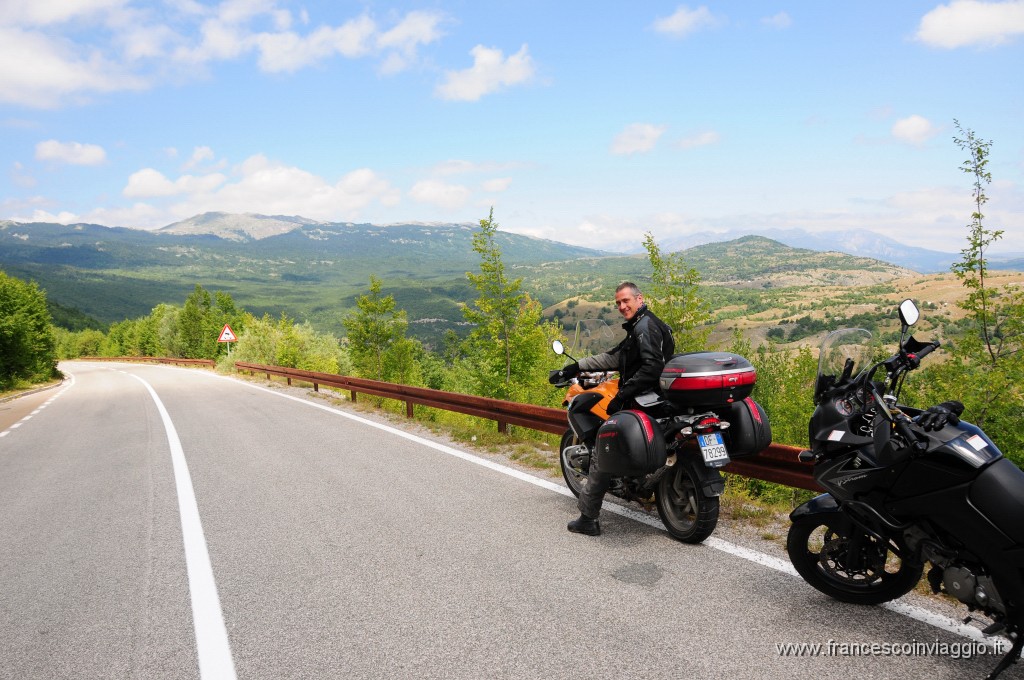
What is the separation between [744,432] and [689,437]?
1.41ft

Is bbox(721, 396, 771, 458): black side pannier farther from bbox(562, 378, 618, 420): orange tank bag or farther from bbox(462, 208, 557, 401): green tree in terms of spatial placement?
bbox(462, 208, 557, 401): green tree

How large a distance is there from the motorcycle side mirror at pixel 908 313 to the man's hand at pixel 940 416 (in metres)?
0.40

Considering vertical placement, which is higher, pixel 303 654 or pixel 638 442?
pixel 638 442

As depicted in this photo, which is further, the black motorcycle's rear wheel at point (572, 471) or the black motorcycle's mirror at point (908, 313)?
the black motorcycle's rear wheel at point (572, 471)

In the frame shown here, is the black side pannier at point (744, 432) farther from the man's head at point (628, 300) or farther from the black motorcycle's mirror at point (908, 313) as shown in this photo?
the black motorcycle's mirror at point (908, 313)

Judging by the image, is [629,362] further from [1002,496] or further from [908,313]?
[1002,496]

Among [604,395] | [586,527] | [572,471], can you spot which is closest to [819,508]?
[586,527]

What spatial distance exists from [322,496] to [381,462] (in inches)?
59.3

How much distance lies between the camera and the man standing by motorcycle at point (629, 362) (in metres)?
4.33

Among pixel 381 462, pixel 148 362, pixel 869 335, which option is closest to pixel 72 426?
pixel 381 462

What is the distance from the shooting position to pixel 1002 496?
2.45m

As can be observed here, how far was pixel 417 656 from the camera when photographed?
9.48 ft

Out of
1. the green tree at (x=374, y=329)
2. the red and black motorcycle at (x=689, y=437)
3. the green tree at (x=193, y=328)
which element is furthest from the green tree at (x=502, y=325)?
the green tree at (x=193, y=328)

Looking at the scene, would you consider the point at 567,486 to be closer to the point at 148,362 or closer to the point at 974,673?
the point at 974,673
